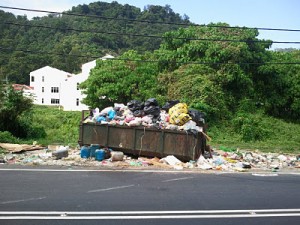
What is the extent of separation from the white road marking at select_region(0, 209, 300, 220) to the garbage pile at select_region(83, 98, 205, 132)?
5.35 metres

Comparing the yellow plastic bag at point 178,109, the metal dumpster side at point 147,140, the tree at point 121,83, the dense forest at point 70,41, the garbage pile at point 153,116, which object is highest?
the dense forest at point 70,41

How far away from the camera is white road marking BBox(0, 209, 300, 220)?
611 cm

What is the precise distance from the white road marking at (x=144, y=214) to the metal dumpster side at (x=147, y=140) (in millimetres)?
5031

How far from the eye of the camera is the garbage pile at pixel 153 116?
12.6 metres

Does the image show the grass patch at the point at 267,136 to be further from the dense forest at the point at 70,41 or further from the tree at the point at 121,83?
the dense forest at the point at 70,41

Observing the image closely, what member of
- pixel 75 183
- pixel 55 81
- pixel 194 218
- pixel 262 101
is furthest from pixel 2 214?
Answer: pixel 55 81

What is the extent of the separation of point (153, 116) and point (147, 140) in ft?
3.90

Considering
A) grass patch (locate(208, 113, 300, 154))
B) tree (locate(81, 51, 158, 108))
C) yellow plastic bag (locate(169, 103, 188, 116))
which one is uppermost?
tree (locate(81, 51, 158, 108))

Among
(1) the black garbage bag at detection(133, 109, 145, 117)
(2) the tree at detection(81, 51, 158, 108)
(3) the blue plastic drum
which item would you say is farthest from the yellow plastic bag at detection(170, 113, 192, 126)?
(2) the tree at detection(81, 51, 158, 108)

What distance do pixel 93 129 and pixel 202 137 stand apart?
387 cm

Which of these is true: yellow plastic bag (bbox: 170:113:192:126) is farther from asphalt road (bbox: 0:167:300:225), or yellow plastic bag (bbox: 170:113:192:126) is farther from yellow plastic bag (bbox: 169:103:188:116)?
asphalt road (bbox: 0:167:300:225)

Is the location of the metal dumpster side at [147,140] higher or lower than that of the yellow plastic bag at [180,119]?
lower

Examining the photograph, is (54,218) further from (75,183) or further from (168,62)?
(168,62)

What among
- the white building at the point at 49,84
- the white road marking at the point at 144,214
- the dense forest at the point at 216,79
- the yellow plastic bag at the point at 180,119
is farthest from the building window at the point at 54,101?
the white road marking at the point at 144,214
